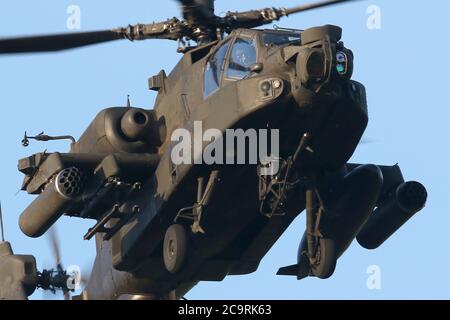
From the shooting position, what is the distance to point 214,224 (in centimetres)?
2239

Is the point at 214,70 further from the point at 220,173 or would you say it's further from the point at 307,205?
the point at 307,205

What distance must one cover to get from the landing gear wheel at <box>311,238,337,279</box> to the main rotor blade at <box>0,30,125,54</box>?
498 centimetres

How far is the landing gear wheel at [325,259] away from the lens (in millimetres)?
22125

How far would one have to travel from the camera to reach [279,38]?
71.5ft

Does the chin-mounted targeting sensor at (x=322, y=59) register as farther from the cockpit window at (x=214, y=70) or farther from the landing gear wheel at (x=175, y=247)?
the landing gear wheel at (x=175, y=247)

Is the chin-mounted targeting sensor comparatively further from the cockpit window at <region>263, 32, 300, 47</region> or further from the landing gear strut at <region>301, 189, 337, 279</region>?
the landing gear strut at <region>301, 189, 337, 279</region>

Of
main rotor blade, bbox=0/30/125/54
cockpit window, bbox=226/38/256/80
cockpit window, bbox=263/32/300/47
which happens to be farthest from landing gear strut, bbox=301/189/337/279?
main rotor blade, bbox=0/30/125/54

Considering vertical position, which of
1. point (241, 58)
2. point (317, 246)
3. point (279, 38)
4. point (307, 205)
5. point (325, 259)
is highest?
point (279, 38)

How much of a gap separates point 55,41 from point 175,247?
3.88 meters

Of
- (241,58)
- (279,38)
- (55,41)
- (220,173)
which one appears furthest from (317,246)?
(55,41)

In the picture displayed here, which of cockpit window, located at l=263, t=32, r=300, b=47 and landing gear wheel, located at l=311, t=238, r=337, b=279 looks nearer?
cockpit window, located at l=263, t=32, r=300, b=47

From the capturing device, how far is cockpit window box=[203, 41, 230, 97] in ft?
72.0

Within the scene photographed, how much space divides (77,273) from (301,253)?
5151 mm
